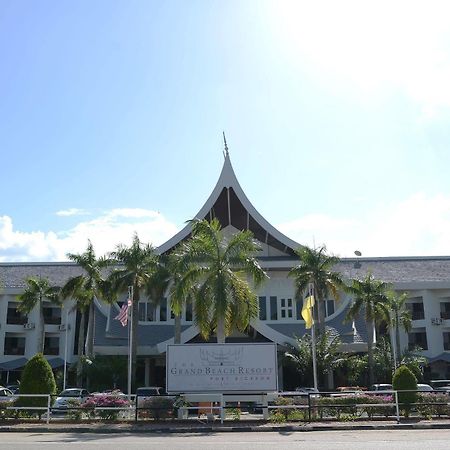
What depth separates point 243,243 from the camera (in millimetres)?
22422

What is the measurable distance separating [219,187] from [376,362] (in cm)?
1489

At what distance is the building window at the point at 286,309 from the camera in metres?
37.4

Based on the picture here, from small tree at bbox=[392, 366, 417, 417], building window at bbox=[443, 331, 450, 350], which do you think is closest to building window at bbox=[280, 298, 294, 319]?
building window at bbox=[443, 331, 450, 350]

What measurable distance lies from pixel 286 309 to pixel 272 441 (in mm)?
24527

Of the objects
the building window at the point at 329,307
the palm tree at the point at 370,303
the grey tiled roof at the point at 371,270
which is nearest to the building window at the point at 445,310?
the grey tiled roof at the point at 371,270

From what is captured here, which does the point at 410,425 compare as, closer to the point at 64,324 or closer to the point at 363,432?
the point at 363,432

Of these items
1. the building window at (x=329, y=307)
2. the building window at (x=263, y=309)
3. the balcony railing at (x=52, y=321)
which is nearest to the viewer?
the building window at (x=263, y=309)

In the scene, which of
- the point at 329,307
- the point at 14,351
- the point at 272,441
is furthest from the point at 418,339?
the point at 272,441

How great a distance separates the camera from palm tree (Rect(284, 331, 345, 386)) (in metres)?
31.6

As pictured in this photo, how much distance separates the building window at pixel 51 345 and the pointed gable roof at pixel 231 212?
513 inches

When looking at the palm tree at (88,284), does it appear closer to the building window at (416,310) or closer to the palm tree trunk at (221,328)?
the palm tree trunk at (221,328)

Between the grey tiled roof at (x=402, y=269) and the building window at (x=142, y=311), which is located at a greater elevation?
the grey tiled roof at (x=402, y=269)

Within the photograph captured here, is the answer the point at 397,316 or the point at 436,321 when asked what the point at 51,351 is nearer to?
the point at 397,316

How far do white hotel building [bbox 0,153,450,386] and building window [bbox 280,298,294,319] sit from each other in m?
0.07
